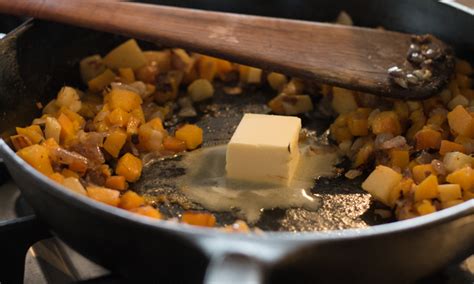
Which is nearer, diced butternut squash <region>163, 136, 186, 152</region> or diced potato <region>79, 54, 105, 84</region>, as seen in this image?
diced butternut squash <region>163, 136, 186, 152</region>

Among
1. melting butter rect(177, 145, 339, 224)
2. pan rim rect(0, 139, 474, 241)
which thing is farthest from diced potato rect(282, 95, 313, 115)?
pan rim rect(0, 139, 474, 241)

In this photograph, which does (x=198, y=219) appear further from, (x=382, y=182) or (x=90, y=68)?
(x=90, y=68)

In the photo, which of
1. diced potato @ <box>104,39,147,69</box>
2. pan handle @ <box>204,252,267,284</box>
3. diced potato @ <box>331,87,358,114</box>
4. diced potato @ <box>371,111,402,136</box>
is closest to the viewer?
pan handle @ <box>204,252,267,284</box>

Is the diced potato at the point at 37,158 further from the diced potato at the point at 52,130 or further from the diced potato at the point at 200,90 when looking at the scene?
the diced potato at the point at 200,90

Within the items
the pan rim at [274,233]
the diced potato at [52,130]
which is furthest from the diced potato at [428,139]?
the diced potato at [52,130]

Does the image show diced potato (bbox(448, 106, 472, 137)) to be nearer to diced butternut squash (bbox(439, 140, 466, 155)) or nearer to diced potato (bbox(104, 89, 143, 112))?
diced butternut squash (bbox(439, 140, 466, 155))

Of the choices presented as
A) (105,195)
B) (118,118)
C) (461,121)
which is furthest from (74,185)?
(461,121)
